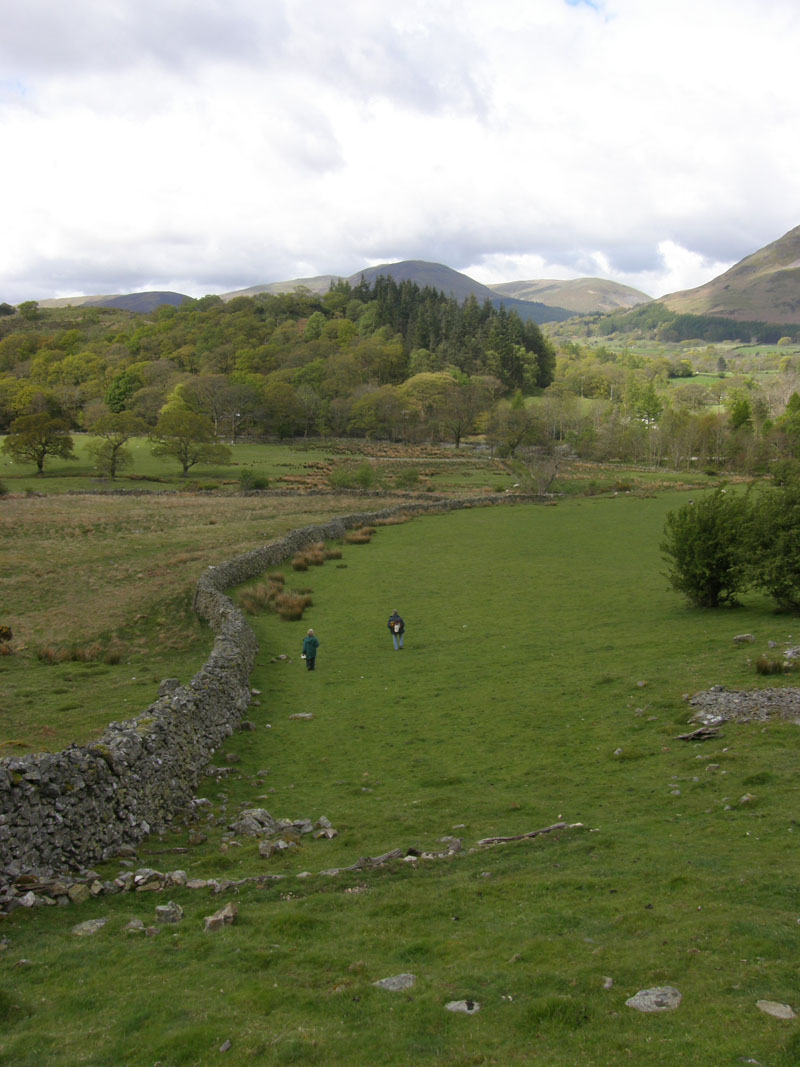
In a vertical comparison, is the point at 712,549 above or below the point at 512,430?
below

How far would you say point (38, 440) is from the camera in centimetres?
8550

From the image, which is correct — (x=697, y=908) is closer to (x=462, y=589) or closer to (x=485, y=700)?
(x=485, y=700)

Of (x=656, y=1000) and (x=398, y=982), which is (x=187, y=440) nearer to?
(x=398, y=982)

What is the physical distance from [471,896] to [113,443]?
84820mm

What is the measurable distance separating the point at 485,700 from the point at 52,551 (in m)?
31.4

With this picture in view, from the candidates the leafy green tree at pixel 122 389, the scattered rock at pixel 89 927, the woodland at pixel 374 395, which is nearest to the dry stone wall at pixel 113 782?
the scattered rock at pixel 89 927

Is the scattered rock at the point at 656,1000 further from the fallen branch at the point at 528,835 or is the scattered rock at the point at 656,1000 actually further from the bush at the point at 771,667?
the bush at the point at 771,667

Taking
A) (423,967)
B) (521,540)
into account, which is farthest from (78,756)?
(521,540)

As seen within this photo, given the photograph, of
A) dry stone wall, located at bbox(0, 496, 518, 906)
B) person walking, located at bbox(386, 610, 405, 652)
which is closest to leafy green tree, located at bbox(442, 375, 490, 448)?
person walking, located at bbox(386, 610, 405, 652)

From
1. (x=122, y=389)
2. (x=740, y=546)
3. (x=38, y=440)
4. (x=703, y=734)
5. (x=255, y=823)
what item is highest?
(x=122, y=389)

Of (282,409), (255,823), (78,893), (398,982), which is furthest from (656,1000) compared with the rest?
(282,409)

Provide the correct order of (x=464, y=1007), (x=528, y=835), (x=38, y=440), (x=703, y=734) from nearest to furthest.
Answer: (x=464, y=1007) < (x=528, y=835) < (x=703, y=734) < (x=38, y=440)

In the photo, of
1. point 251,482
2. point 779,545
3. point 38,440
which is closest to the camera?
point 779,545

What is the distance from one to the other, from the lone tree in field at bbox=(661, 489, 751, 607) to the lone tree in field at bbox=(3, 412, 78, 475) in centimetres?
7971
